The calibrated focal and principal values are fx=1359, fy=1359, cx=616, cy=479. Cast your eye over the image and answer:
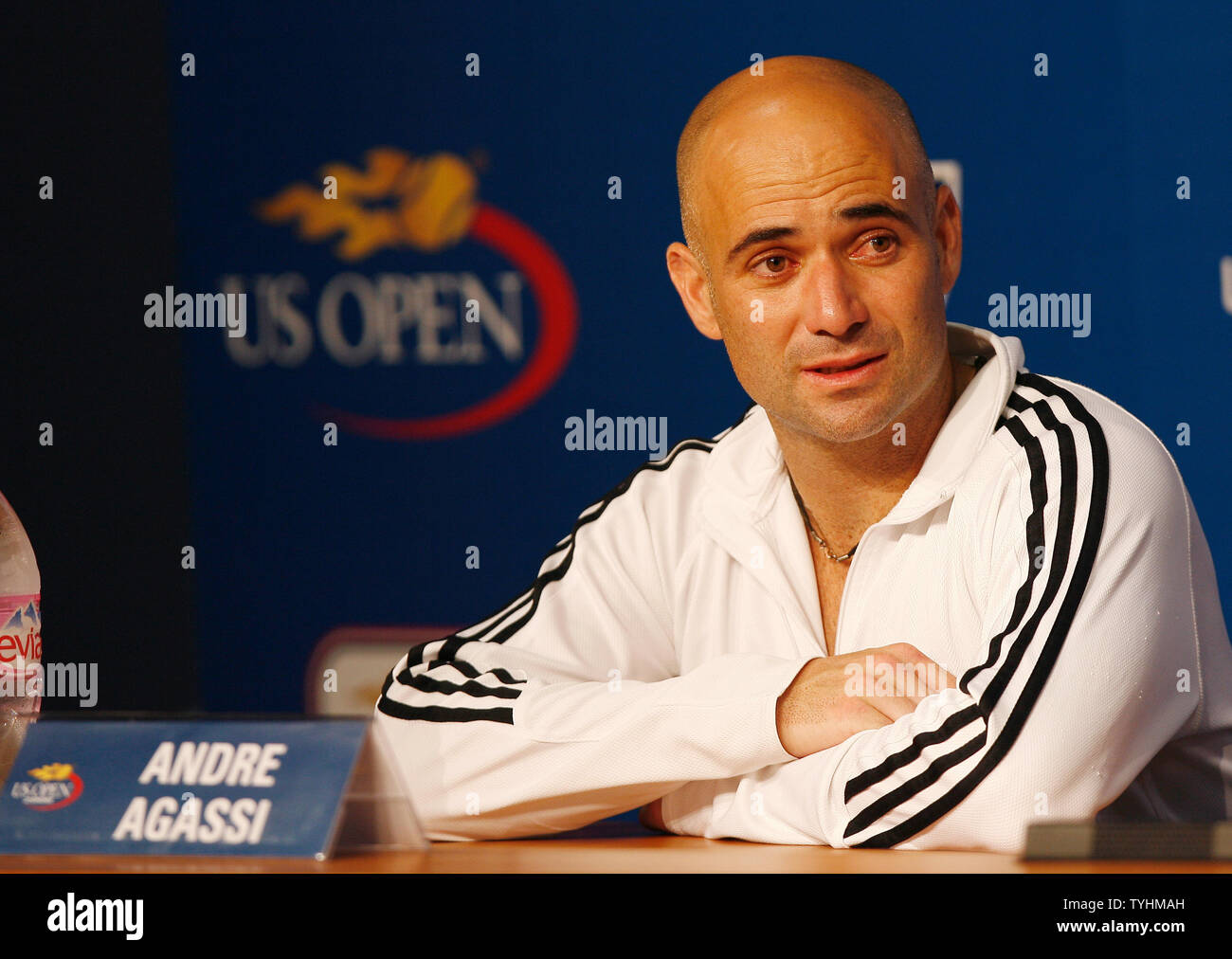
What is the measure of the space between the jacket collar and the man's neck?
31 millimetres

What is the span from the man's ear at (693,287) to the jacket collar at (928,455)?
16cm

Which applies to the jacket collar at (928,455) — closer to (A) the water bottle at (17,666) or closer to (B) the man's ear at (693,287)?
(B) the man's ear at (693,287)

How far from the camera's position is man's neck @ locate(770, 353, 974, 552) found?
5.90 ft

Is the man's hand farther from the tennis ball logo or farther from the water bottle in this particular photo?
the tennis ball logo

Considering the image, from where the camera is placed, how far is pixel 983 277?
2.39 m

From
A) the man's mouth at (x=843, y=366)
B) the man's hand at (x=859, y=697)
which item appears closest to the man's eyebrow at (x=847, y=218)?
the man's mouth at (x=843, y=366)

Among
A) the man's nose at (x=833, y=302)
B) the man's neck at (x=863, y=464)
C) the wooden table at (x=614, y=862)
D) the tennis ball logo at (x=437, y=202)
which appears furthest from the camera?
the tennis ball logo at (x=437, y=202)

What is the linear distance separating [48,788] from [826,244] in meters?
1.06

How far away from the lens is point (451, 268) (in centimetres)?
249

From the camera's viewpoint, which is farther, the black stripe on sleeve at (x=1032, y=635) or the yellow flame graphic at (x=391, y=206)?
the yellow flame graphic at (x=391, y=206)

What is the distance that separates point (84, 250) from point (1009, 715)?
6.31ft

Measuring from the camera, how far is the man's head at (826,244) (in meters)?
1.67

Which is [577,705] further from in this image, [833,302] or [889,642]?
[833,302]
